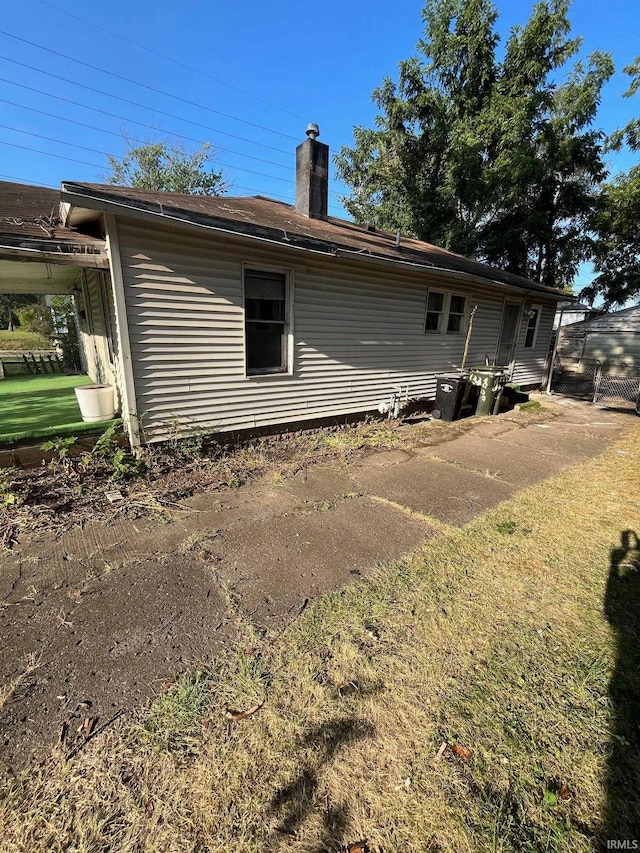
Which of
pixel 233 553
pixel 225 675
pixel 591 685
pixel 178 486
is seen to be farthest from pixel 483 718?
pixel 178 486

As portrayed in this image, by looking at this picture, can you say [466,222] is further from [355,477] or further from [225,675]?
[225,675]

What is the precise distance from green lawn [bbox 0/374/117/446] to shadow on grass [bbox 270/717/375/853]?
14.2ft

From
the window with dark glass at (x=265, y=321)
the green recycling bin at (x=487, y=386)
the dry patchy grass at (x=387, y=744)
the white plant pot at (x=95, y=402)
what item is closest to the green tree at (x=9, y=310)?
the white plant pot at (x=95, y=402)

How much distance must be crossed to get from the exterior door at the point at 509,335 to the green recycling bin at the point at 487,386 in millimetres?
2288

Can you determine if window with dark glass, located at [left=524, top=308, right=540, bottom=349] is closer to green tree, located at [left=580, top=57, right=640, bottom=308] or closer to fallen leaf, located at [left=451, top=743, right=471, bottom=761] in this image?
green tree, located at [left=580, top=57, right=640, bottom=308]

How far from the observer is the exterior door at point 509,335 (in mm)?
11102

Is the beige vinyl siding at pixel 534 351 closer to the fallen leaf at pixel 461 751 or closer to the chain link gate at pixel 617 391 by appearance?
the chain link gate at pixel 617 391

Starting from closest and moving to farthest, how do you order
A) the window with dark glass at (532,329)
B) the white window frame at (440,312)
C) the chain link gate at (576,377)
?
the white window frame at (440,312)
the window with dark glass at (532,329)
the chain link gate at (576,377)

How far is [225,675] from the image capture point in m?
2.09

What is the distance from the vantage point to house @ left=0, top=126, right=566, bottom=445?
4250mm

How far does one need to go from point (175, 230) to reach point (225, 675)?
4696 mm

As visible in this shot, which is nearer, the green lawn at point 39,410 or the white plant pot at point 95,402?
the green lawn at point 39,410

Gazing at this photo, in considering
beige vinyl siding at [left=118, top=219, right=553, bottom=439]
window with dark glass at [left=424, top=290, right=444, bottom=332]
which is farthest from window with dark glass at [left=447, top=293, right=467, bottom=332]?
beige vinyl siding at [left=118, top=219, right=553, bottom=439]

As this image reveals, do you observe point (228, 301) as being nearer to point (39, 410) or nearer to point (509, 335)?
point (39, 410)
